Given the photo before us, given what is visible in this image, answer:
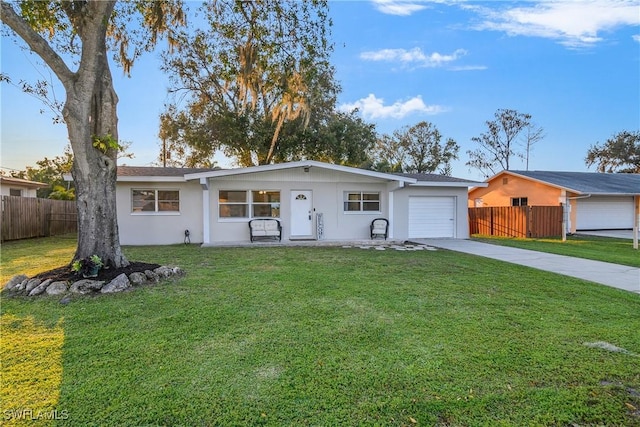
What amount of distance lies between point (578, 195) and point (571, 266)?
11.2 meters

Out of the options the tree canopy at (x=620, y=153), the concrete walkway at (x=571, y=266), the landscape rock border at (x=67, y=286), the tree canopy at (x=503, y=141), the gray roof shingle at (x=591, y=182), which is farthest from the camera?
the tree canopy at (x=620, y=153)

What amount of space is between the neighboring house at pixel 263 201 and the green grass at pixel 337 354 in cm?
619

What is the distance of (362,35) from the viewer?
10.7m

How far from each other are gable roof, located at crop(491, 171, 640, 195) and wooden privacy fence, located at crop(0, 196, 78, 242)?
20.4 m

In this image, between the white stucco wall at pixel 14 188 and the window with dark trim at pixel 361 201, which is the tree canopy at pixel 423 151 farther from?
the white stucco wall at pixel 14 188

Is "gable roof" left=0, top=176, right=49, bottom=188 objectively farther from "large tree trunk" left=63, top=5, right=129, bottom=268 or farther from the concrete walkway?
the concrete walkway

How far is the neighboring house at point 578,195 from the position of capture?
53.8ft

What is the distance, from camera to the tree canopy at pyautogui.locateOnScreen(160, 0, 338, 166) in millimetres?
7586

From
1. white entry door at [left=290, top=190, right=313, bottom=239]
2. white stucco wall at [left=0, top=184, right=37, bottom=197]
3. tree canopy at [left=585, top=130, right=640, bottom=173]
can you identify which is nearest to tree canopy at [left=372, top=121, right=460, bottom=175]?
tree canopy at [left=585, top=130, right=640, bottom=173]

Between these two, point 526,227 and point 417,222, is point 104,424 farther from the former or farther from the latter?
point 526,227

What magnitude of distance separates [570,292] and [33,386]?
21.5 ft

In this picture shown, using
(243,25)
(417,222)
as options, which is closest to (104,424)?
(243,25)

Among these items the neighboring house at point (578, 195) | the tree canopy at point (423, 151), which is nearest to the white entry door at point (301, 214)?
Answer: the neighboring house at point (578, 195)

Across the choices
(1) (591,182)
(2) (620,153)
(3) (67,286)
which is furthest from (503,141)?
(3) (67,286)
